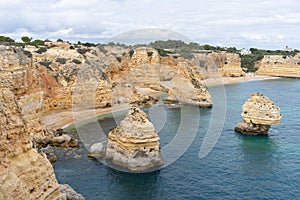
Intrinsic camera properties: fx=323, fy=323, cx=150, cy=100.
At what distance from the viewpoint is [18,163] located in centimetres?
1238

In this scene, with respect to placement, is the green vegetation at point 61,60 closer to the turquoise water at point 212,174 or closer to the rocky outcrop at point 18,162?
the turquoise water at point 212,174

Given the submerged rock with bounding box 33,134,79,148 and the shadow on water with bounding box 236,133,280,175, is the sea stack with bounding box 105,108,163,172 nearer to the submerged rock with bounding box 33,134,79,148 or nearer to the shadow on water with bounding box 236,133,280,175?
the submerged rock with bounding box 33,134,79,148

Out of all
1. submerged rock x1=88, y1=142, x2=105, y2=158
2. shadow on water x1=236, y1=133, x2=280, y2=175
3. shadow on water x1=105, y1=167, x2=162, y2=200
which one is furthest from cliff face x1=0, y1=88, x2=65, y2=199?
shadow on water x1=236, y1=133, x2=280, y2=175

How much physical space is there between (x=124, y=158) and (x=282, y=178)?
12.6 m

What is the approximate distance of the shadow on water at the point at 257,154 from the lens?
89.1 ft

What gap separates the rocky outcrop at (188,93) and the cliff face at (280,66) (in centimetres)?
6481

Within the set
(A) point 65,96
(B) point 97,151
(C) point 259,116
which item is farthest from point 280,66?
(B) point 97,151

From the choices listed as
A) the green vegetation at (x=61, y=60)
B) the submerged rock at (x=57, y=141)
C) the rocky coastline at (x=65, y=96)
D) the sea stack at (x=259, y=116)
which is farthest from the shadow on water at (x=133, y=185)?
the green vegetation at (x=61, y=60)

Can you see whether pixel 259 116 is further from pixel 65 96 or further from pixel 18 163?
pixel 18 163

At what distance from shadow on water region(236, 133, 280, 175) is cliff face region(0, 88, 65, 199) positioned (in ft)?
59.1

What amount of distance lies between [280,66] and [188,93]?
6871 centimetres

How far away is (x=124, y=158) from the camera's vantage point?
86.9ft

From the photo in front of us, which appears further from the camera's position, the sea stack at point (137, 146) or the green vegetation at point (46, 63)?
the green vegetation at point (46, 63)

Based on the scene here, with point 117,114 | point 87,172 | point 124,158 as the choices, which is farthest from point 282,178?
point 117,114
